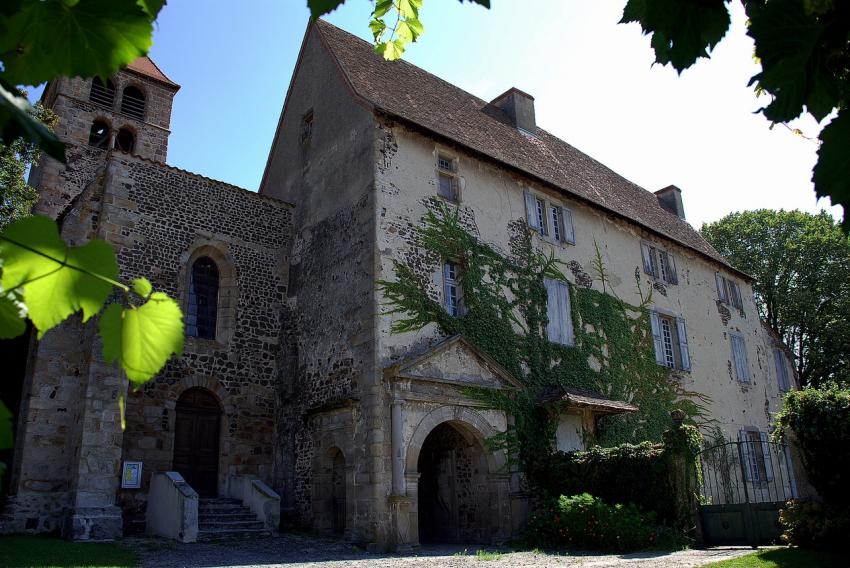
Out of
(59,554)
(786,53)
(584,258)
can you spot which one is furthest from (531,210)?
(786,53)

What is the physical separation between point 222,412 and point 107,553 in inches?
197

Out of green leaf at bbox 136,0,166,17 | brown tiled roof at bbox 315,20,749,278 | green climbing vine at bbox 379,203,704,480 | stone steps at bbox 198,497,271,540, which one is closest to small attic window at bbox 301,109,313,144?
brown tiled roof at bbox 315,20,749,278

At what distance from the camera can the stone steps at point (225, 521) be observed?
1209 centimetres

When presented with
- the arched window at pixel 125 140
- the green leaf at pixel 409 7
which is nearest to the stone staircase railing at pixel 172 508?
the green leaf at pixel 409 7

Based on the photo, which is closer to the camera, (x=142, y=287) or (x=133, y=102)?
(x=142, y=287)

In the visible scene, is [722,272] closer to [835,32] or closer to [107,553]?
[107,553]

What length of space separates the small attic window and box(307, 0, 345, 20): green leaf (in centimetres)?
1608

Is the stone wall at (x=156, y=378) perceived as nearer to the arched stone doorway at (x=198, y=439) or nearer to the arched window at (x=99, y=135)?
the arched stone doorway at (x=198, y=439)

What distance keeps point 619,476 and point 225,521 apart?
7.31m

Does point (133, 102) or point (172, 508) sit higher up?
point (133, 102)

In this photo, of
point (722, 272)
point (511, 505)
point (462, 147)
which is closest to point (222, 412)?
point (511, 505)

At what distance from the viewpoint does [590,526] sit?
11.5 metres

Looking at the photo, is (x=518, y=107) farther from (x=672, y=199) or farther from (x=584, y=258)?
(x=672, y=199)

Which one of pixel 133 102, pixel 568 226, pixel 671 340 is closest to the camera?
pixel 568 226
